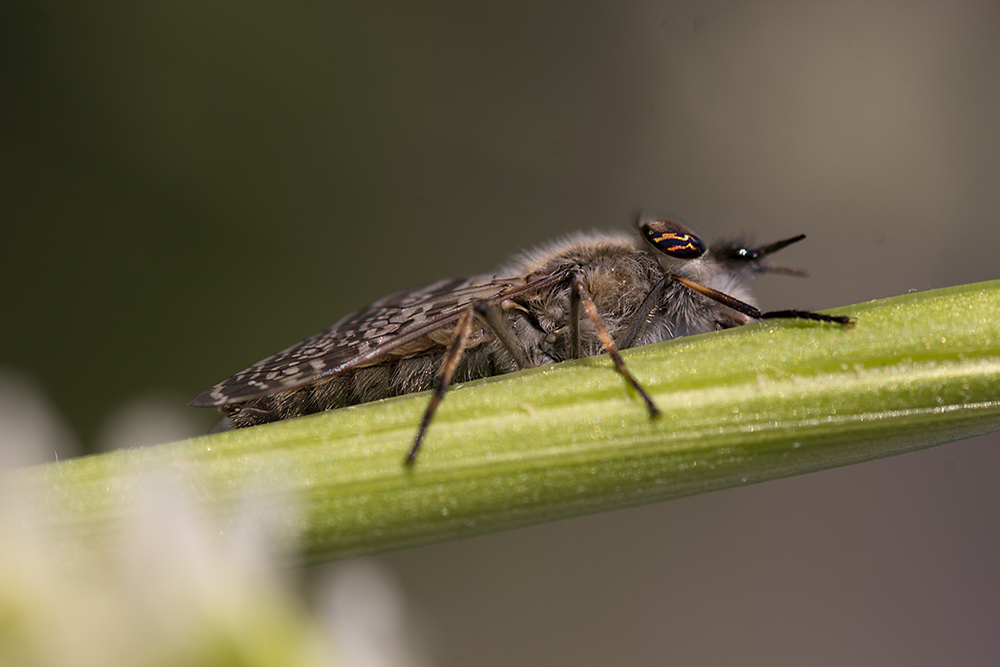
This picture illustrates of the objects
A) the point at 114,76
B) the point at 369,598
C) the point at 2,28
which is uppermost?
the point at 2,28

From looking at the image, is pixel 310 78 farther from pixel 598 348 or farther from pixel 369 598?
pixel 369 598

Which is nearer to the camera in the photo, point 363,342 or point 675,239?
point 363,342

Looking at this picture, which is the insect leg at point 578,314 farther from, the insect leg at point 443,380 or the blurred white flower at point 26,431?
the blurred white flower at point 26,431

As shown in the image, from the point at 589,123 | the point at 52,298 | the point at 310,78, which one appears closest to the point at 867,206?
the point at 589,123

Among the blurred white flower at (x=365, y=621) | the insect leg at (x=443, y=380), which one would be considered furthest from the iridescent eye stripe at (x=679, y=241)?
the blurred white flower at (x=365, y=621)

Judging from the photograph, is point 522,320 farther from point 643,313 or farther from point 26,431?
point 26,431

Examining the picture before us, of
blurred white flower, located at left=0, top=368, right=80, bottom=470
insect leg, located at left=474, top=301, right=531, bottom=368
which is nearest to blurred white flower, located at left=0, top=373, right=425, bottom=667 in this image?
blurred white flower, located at left=0, top=368, right=80, bottom=470

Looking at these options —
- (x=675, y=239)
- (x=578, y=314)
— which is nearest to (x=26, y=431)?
(x=578, y=314)
